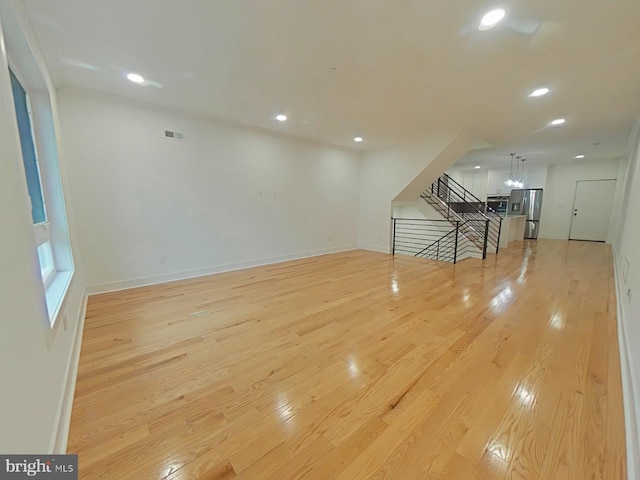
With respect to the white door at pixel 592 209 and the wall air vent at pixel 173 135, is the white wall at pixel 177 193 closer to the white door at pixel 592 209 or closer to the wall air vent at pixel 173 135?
the wall air vent at pixel 173 135

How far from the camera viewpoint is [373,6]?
179 centimetres

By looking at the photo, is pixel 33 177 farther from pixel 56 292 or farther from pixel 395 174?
pixel 395 174

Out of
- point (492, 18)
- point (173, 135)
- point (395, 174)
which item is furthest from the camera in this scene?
point (395, 174)

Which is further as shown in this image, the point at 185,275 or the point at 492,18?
the point at 185,275

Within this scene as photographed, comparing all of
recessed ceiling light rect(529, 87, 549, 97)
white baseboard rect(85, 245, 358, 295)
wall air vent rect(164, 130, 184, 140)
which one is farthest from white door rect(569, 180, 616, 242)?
wall air vent rect(164, 130, 184, 140)

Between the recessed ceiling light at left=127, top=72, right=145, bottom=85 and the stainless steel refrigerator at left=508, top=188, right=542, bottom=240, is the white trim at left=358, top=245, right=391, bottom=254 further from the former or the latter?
the stainless steel refrigerator at left=508, top=188, right=542, bottom=240

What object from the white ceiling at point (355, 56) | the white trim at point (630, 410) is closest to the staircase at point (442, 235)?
the white ceiling at point (355, 56)

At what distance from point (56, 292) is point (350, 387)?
2261 mm

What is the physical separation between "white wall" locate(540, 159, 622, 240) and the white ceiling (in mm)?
5280

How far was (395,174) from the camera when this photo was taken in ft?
19.5

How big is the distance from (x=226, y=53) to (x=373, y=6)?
134cm

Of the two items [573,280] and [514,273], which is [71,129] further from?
[573,280]

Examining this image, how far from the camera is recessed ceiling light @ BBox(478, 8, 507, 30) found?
1.84 metres

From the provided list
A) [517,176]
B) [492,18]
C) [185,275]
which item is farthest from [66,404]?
[517,176]
